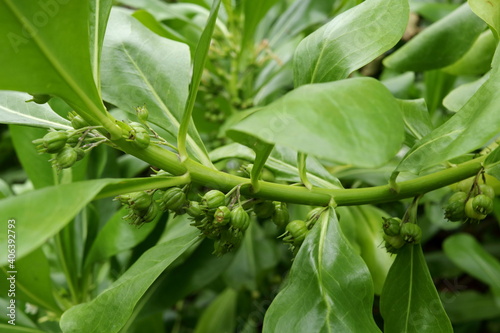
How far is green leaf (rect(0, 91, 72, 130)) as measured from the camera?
101 centimetres

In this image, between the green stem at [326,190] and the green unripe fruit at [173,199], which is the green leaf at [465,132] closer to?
the green stem at [326,190]

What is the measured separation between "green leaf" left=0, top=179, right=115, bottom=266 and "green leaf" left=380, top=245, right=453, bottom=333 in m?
0.61

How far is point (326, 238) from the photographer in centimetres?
94

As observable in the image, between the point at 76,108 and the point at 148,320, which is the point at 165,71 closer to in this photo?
the point at 76,108

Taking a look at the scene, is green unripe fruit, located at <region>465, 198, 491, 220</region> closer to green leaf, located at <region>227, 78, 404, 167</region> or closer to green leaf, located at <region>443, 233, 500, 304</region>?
green leaf, located at <region>227, 78, 404, 167</region>

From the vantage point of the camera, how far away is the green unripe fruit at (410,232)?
1010 mm

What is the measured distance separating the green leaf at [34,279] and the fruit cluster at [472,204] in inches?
35.1

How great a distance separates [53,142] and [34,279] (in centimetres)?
59

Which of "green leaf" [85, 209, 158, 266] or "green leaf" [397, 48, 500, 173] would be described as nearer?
"green leaf" [397, 48, 500, 173]

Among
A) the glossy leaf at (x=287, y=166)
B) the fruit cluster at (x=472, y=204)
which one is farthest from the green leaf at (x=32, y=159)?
the fruit cluster at (x=472, y=204)

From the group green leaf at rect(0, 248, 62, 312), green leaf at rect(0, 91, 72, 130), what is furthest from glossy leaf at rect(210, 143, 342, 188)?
green leaf at rect(0, 248, 62, 312)

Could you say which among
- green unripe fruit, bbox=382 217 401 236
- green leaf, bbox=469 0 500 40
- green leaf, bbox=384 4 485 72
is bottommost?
green unripe fruit, bbox=382 217 401 236

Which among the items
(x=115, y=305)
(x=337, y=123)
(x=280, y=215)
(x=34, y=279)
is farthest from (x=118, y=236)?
(x=337, y=123)

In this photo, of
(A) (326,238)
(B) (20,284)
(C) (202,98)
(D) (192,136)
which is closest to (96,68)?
(D) (192,136)
